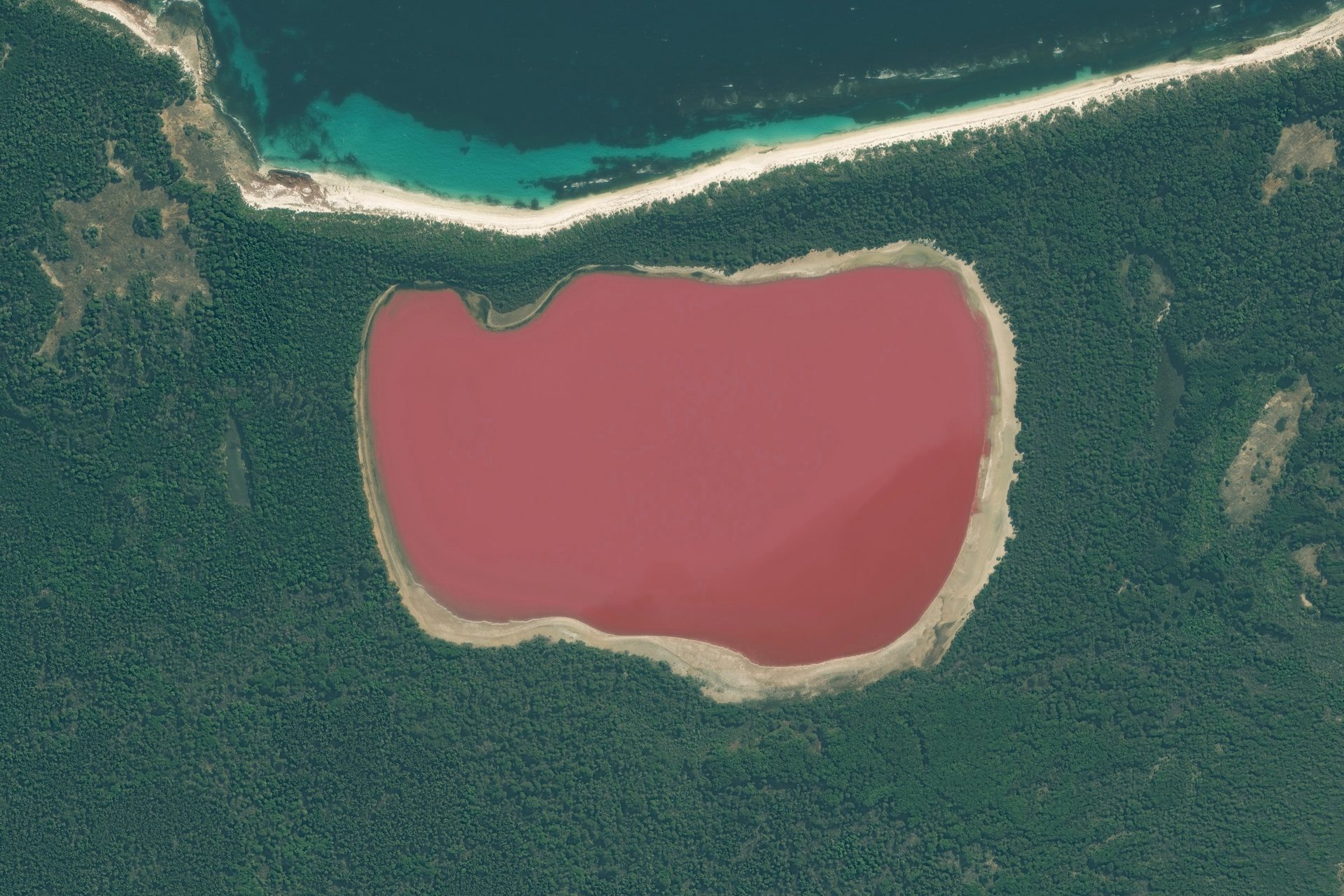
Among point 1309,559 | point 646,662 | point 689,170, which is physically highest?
point 689,170

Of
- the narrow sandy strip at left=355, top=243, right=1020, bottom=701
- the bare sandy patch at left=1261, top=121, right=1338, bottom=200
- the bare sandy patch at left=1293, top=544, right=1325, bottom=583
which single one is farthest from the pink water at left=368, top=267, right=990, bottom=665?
the bare sandy patch at left=1293, top=544, right=1325, bottom=583

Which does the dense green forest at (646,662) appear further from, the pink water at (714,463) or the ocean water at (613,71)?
the ocean water at (613,71)

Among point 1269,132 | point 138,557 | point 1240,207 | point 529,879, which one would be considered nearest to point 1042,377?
point 1240,207

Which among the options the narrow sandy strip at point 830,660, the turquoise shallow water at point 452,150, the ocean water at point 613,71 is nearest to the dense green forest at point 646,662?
the narrow sandy strip at point 830,660

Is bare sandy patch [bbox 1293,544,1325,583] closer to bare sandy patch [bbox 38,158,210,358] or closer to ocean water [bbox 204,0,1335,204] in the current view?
ocean water [bbox 204,0,1335,204]

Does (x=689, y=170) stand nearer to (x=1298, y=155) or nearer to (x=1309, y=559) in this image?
(x=1298, y=155)

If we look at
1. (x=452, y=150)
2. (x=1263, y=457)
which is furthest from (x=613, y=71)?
(x=1263, y=457)
